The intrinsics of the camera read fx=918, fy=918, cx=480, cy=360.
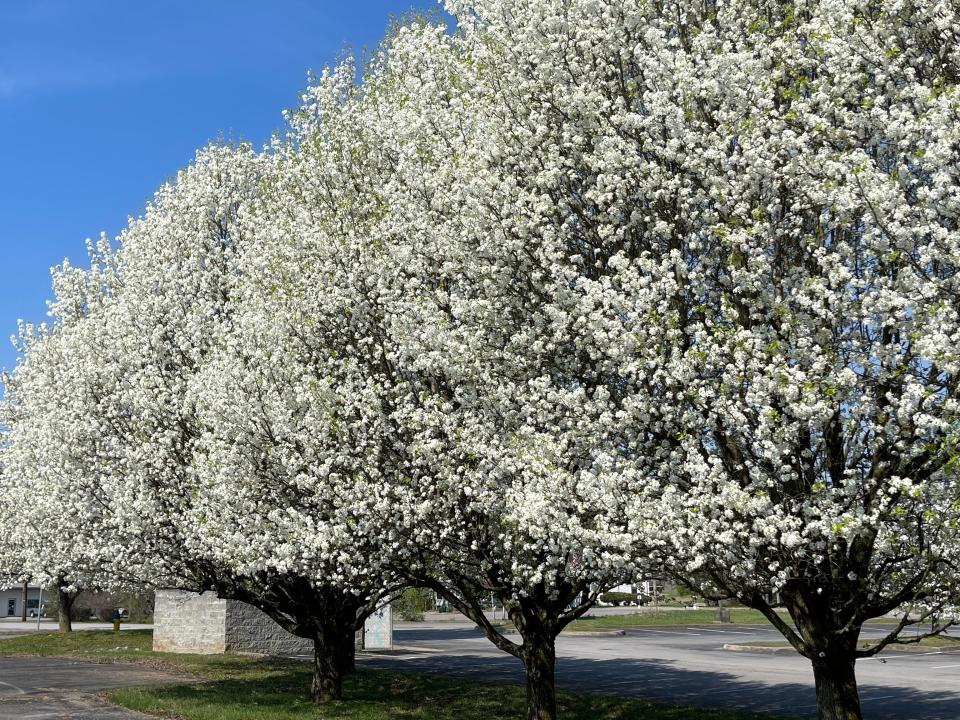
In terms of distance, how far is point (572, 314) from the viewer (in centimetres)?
1248

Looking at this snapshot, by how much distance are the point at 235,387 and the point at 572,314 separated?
24.9 ft

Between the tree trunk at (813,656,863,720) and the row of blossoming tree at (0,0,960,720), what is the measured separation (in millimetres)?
45

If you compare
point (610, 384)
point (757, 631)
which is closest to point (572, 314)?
point (610, 384)

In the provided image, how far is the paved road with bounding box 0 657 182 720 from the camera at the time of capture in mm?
20734

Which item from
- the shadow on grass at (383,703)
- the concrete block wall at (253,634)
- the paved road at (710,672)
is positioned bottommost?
the paved road at (710,672)

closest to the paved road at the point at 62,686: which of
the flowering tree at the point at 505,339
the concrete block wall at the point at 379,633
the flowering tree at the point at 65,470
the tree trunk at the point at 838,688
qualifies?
the flowering tree at the point at 65,470

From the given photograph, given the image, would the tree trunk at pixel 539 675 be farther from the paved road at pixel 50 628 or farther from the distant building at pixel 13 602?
the distant building at pixel 13 602

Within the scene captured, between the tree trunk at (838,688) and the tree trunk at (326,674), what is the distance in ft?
43.8

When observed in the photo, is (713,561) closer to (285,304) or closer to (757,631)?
(285,304)

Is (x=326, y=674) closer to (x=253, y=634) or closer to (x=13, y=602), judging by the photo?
(x=253, y=634)

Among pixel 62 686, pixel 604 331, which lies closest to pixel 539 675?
pixel 604 331

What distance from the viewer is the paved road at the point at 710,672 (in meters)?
22.8

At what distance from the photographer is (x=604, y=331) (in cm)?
1191

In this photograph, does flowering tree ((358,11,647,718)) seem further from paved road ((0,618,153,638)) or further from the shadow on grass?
paved road ((0,618,153,638))
